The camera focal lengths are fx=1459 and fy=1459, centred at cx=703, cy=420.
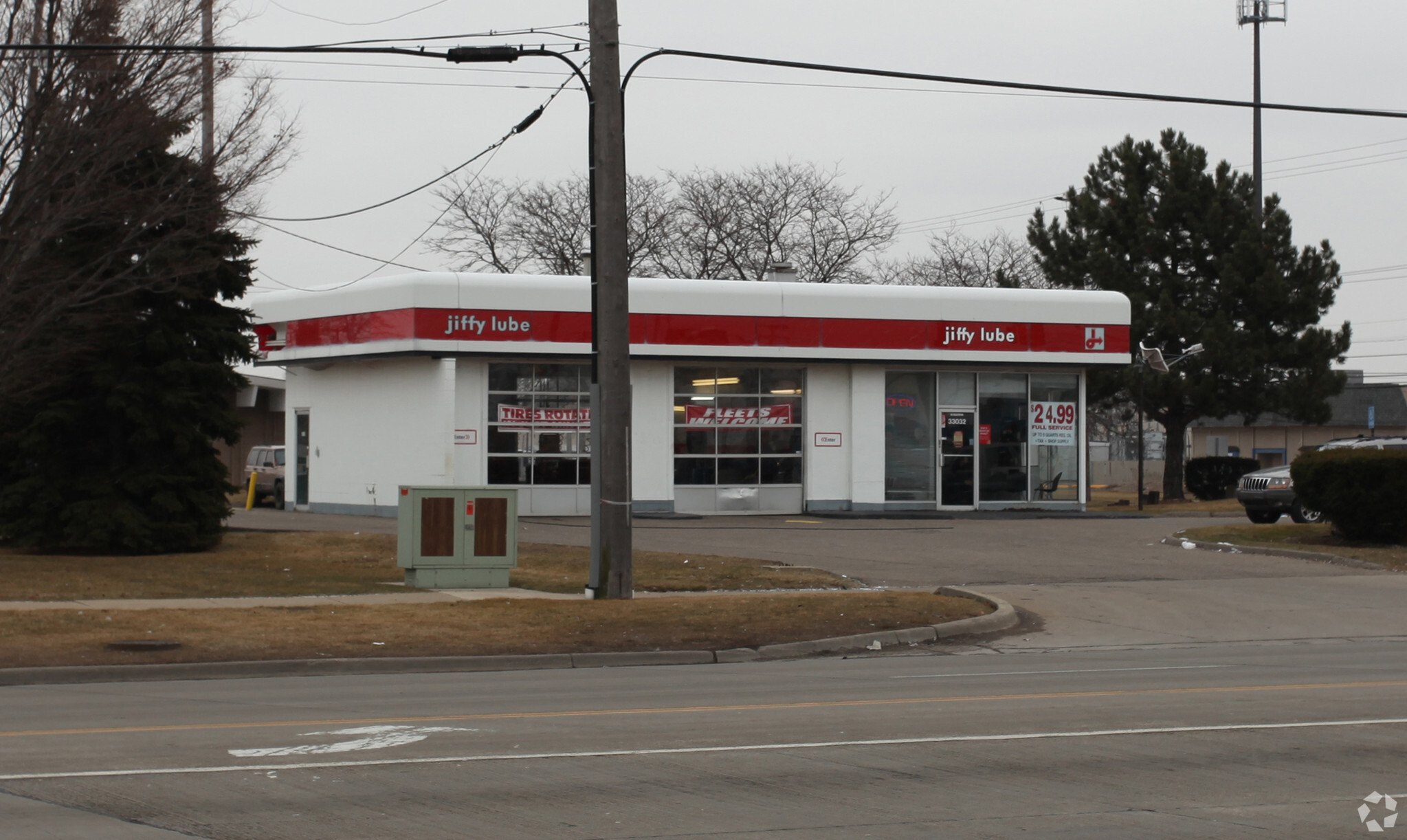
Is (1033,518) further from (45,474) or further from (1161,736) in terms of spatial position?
(1161,736)

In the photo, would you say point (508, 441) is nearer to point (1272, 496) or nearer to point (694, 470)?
point (694, 470)

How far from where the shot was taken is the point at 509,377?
102 feet

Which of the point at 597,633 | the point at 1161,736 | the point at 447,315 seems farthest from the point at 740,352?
the point at 1161,736

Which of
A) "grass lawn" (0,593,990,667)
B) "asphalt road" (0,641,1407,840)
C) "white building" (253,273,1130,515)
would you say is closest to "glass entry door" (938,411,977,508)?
"white building" (253,273,1130,515)

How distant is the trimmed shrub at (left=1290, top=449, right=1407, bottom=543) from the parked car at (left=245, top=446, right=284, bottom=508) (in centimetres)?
2377

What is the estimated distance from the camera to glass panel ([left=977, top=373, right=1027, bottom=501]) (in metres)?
34.4

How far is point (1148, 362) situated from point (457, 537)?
25269 millimetres

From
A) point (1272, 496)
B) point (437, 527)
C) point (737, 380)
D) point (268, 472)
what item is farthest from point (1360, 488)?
point (268, 472)

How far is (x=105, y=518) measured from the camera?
22.6m

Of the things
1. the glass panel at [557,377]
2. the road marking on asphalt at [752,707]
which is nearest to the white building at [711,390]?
the glass panel at [557,377]

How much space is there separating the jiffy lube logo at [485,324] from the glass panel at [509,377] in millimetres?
892

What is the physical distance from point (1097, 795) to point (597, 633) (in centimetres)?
799

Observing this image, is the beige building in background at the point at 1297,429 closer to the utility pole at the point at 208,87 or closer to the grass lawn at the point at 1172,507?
the grass lawn at the point at 1172,507

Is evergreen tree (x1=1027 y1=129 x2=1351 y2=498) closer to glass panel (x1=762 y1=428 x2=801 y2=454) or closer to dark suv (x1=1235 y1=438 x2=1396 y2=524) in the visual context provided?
dark suv (x1=1235 y1=438 x2=1396 y2=524)
